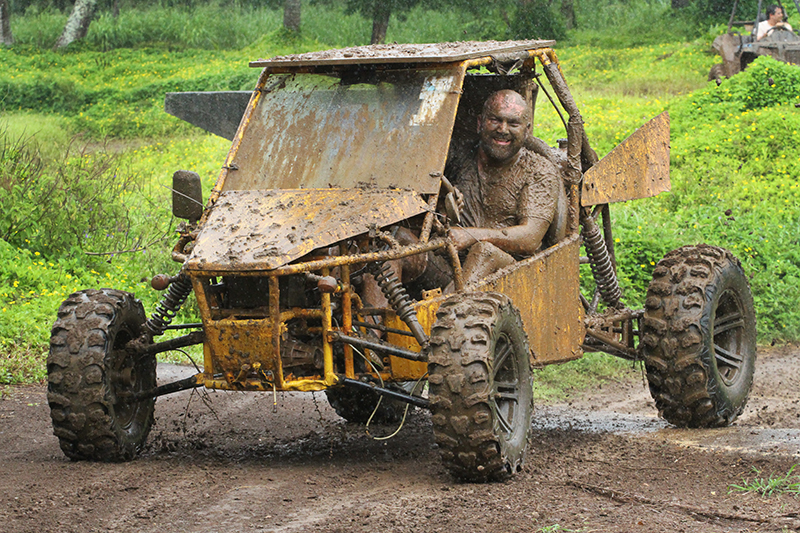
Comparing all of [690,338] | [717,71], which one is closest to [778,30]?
[717,71]

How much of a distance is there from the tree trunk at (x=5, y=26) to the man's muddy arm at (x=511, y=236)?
21.0 meters

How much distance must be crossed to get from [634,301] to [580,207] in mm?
3795

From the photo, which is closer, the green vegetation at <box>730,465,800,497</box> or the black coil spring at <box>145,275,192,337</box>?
the green vegetation at <box>730,465,800,497</box>

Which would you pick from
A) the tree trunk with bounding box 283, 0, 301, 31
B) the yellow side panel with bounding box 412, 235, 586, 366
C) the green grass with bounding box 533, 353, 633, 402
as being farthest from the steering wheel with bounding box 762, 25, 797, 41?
the yellow side panel with bounding box 412, 235, 586, 366

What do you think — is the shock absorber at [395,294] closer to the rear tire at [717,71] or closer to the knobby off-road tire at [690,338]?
the knobby off-road tire at [690,338]

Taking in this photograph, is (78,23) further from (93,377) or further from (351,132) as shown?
(93,377)

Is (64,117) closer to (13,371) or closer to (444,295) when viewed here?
(13,371)

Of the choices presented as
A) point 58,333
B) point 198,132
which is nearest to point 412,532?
point 58,333

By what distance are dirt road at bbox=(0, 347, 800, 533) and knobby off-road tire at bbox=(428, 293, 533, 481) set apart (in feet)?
0.47

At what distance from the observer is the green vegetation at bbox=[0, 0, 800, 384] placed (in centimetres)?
1145

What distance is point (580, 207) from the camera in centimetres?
771

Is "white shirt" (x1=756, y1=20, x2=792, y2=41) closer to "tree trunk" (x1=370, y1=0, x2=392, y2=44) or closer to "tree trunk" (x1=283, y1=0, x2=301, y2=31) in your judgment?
"tree trunk" (x1=370, y1=0, x2=392, y2=44)

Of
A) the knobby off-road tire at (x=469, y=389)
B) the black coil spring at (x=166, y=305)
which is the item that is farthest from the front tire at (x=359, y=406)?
the knobby off-road tire at (x=469, y=389)

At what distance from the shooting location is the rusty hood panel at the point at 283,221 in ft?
18.1
